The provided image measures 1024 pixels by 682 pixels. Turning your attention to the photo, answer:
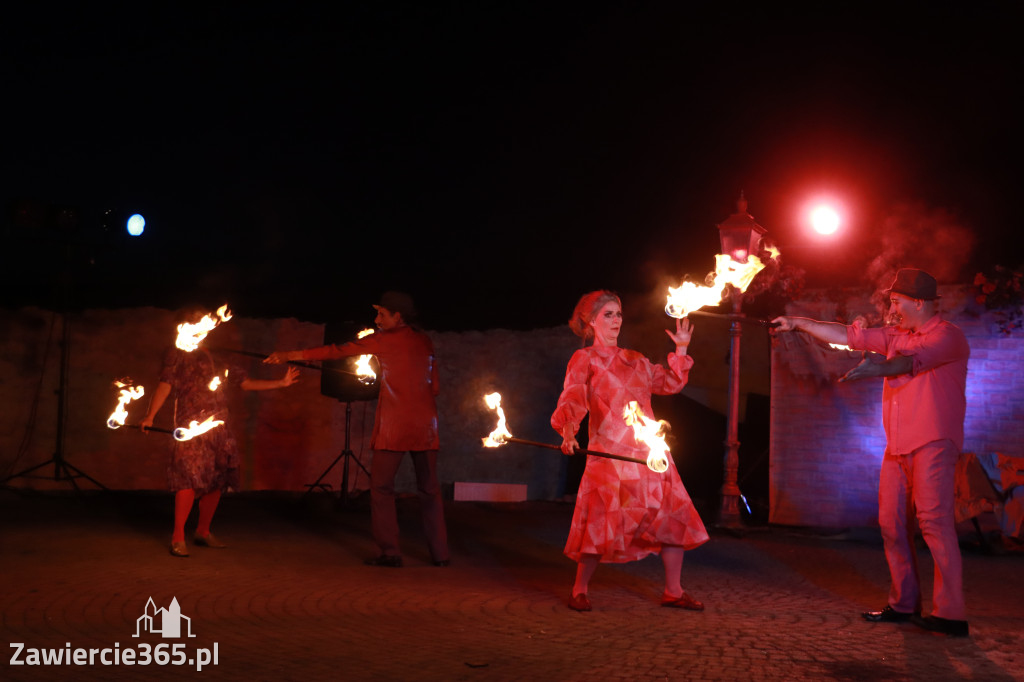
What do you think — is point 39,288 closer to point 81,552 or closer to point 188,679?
point 81,552

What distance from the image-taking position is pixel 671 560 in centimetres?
629

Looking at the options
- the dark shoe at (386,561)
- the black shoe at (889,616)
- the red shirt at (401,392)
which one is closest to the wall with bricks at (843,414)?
the red shirt at (401,392)

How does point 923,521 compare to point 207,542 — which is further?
point 207,542

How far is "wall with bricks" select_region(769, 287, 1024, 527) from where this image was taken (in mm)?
10516

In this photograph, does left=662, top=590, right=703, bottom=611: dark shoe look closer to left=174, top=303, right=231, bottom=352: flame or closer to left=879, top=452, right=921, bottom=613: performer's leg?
left=879, top=452, right=921, bottom=613: performer's leg

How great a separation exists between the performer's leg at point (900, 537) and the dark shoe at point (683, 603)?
125cm

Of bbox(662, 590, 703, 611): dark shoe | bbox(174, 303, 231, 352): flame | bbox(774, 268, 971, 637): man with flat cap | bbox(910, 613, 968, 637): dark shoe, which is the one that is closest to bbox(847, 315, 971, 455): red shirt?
bbox(774, 268, 971, 637): man with flat cap

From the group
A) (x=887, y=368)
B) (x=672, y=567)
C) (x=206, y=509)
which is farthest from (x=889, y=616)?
(x=206, y=509)

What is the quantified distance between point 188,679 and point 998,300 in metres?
9.33

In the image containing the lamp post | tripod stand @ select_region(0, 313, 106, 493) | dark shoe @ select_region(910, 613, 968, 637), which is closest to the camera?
dark shoe @ select_region(910, 613, 968, 637)

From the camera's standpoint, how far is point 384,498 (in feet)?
26.2

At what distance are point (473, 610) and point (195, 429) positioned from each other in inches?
131

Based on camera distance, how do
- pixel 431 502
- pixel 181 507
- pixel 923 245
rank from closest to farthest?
pixel 431 502, pixel 181 507, pixel 923 245

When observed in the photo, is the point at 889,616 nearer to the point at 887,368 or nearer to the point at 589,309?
the point at 887,368
